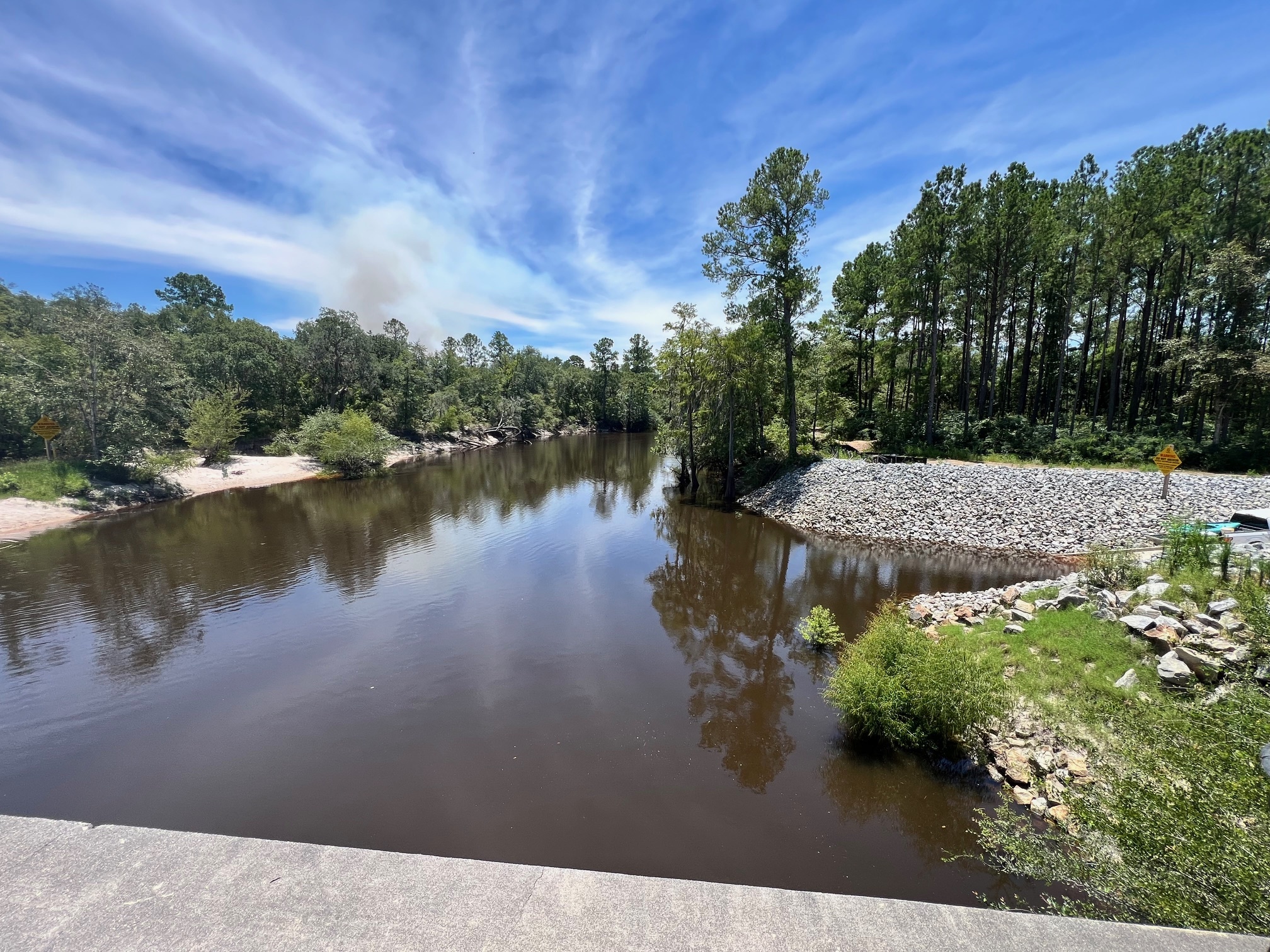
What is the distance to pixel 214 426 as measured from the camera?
115ft

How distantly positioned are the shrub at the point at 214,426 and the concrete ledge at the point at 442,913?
40027mm

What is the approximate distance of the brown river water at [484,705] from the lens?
6.67 meters

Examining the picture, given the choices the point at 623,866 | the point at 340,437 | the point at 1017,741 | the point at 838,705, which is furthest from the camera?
the point at 340,437

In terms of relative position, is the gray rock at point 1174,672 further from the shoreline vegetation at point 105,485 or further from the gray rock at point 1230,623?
the shoreline vegetation at point 105,485

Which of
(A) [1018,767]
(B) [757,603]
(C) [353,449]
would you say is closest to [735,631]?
(B) [757,603]

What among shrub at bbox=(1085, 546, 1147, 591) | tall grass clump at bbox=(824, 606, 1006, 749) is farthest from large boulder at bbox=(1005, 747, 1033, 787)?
shrub at bbox=(1085, 546, 1147, 591)

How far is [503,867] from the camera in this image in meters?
3.61

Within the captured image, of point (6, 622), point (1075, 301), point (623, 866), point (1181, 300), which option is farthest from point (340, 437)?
point (1181, 300)

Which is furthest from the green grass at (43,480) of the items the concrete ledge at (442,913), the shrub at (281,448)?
the concrete ledge at (442,913)

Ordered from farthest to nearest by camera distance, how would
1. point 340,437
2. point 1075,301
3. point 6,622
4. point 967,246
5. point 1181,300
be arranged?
1. point 340,437
2. point 1075,301
3. point 1181,300
4. point 967,246
5. point 6,622

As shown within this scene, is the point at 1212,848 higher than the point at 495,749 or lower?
higher

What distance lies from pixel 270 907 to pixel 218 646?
1117cm

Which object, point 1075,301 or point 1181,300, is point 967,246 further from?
point 1181,300

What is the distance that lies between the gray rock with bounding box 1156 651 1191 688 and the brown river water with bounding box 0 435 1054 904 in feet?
10.9
